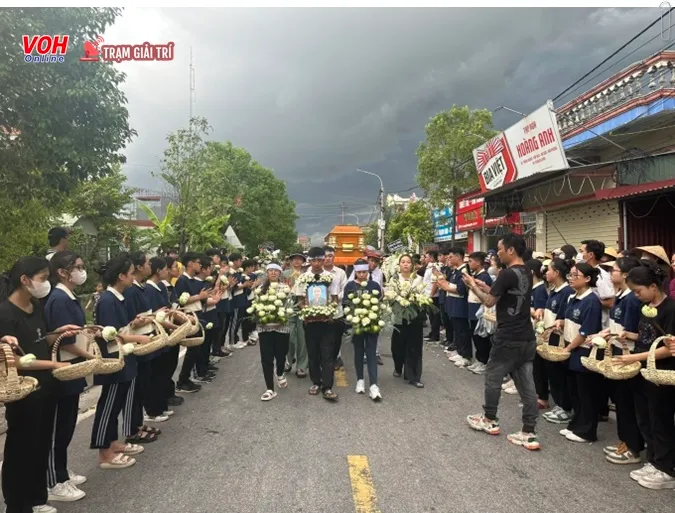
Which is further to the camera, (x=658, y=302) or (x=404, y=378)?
(x=404, y=378)

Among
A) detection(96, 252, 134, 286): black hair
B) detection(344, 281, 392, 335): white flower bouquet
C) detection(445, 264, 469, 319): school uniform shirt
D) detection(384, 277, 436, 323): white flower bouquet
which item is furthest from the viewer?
detection(445, 264, 469, 319): school uniform shirt

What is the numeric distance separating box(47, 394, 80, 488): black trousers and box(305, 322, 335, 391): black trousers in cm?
324

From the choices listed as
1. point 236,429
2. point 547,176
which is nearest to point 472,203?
point 547,176

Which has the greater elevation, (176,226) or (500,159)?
(500,159)

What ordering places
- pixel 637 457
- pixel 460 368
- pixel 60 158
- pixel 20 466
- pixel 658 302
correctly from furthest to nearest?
pixel 460 368 → pixel 60 158 → pixel 637 457 → pixel 658 302 → pixel 20 466

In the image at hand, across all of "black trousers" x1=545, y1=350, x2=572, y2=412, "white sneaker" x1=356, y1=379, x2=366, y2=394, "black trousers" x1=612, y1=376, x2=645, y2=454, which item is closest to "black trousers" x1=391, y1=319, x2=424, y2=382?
"white sneaker" x1=356, y1=379, x2=366, y2=394

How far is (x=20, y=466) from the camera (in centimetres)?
329

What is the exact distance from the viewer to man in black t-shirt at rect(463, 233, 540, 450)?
15.5 feet

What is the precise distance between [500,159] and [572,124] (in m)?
2.69

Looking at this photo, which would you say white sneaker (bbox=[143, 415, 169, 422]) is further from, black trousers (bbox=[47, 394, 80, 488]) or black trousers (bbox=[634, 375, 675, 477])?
black trousers (bbox=[634, 375, 675, 477])

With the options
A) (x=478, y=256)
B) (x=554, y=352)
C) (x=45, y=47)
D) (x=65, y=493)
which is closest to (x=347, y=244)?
(x=478, y=256)

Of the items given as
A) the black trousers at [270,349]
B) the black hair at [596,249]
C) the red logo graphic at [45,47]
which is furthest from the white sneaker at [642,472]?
the red logo graphic at [45,47]

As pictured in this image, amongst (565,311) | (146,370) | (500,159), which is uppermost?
(500,159)

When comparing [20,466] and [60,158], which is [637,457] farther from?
[60,158]
